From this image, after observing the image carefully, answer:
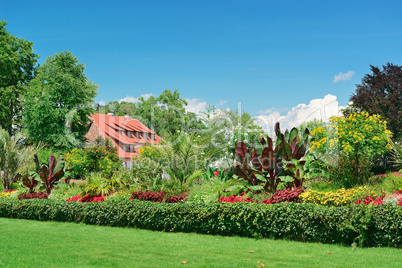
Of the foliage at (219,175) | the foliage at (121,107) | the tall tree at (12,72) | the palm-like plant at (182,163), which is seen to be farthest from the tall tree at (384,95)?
the foliage at (121,107)

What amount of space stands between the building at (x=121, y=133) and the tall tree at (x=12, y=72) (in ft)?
25.2

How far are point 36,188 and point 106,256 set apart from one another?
10806 millimetres

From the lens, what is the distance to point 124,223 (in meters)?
10.8

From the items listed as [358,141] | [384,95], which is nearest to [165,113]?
[384,95]

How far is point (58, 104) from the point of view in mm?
32250

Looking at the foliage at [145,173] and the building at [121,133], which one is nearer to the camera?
the foliage at [145,173]

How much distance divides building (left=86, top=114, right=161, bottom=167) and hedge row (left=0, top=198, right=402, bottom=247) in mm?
28435

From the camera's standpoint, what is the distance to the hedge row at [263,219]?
7.61m

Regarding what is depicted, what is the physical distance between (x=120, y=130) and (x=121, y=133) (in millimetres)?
406

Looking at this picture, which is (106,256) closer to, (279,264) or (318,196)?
(279,264)

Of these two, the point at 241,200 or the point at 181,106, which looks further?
the point at 181,106

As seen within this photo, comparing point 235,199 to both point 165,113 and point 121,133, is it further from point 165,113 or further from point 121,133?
point 165,113

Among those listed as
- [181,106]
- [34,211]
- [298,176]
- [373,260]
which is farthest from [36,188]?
[181,106]

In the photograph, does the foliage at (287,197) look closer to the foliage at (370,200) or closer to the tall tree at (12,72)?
the foliage at (370,200)
